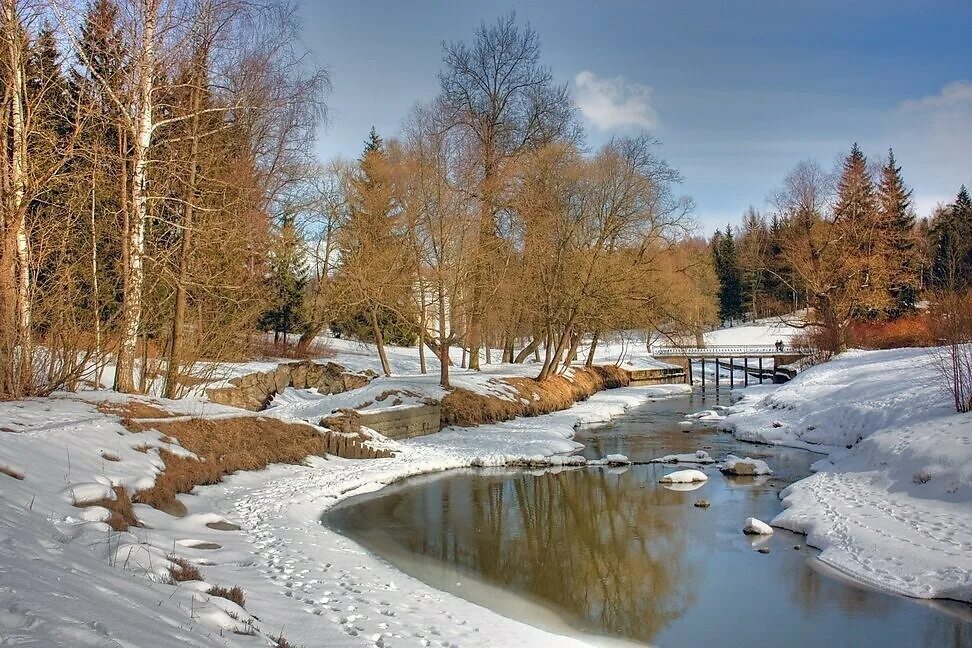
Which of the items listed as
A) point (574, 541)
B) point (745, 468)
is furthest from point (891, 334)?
point (574, 541)

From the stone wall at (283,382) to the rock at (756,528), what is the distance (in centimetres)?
1496

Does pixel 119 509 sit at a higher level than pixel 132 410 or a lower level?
lower

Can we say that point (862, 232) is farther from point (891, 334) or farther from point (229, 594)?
point (229, 594)

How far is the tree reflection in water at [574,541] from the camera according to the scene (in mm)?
7988

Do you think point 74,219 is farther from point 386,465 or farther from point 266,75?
point 386,465

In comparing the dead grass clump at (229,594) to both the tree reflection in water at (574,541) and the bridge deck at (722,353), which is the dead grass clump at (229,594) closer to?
the tree reflection in water at (574,541)

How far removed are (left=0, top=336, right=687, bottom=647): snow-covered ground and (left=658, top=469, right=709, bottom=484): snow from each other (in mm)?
6462

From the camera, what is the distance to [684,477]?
577 inches

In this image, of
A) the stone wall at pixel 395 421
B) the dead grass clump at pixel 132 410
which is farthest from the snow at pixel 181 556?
the stone wall at pixel 395 421

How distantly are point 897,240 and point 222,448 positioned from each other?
1719 inches

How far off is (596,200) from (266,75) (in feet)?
53.3

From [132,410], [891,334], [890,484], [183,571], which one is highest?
[891,334]

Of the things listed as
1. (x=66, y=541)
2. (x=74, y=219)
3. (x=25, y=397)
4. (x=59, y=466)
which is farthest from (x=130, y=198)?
(x=66, y=541)

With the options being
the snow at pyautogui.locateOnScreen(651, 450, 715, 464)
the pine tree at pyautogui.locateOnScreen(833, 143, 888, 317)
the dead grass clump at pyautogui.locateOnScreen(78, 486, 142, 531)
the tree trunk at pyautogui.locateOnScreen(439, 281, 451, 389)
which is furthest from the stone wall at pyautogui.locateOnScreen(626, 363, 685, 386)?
the dead grass clump at pyautogui.locateOnScreen(78, 486, 142, 531)
